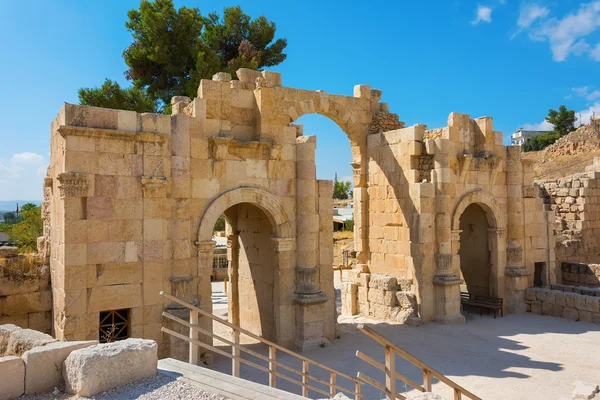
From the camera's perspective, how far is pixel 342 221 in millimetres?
36094

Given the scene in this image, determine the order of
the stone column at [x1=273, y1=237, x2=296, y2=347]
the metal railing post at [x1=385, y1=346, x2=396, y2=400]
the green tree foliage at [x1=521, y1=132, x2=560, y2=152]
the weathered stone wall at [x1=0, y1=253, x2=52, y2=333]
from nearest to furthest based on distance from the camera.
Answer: the metal railing post at [x1=385, y1=346, x2=396, y2=400], the weathered stone wall at [x1=0, y1=253, x2=52, y2=333], the stone column at [x1=273, y1=237, x2=296, y2=347], the green tree foliage at [x1=521, y1=132, x2=560, y2=152]

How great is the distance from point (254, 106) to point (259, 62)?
42.8ft

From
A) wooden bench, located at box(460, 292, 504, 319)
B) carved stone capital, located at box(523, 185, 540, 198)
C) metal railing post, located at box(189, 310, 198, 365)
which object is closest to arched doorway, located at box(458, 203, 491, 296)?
wooden bench, located at box(460, 292, 504, 319)

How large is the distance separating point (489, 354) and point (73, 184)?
859 cm

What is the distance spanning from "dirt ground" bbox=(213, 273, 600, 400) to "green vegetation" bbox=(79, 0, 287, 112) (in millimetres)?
12180

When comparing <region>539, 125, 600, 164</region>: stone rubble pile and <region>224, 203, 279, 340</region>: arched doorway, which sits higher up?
<region>539, 125, 600, 164</region>: stone rubble pile

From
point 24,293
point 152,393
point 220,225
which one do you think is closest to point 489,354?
point 152,393

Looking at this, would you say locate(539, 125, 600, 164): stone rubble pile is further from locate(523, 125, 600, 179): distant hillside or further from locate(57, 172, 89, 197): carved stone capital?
locate(57, 172, 89, 197): carved stone capital

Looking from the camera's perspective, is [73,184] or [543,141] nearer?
[73,184]

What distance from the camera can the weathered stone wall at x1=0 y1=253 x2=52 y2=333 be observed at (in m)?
8.88

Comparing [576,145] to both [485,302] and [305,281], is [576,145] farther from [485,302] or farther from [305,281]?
[305,281]

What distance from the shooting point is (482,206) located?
13.7 meters

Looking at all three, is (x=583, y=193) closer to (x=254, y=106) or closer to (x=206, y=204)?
(x=254, y=106)

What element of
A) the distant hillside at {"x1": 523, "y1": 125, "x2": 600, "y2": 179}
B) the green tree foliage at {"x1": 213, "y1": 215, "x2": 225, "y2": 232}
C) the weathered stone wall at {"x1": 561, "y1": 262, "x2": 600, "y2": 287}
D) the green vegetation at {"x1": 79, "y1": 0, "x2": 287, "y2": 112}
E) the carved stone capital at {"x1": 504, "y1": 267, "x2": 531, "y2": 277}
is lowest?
the weathered stone wall at {"x1": 561, "y1": 262, "x2": 600, "y2": 287}
